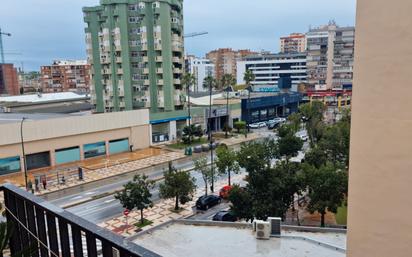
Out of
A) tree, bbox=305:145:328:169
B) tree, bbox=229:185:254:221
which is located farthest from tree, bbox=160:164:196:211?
tree, bbox=305:145:328:169

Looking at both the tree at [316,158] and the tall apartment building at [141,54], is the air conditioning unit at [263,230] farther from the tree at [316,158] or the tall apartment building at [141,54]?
the tall apartment building at [141,54]

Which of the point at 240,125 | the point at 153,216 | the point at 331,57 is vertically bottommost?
the point at 153,216

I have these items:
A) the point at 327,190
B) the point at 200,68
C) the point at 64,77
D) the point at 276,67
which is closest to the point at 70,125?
the point at 327,190

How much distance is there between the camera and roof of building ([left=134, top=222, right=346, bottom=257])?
1031cm

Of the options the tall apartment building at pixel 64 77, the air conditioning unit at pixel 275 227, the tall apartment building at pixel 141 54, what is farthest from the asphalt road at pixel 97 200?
the tall apartment building at pixel 64 77

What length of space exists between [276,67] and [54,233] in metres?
91.3

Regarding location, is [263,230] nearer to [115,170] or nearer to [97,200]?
[97,200]

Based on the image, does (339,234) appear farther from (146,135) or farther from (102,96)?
(102,96)

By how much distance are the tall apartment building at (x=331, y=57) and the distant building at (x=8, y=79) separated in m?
73.8

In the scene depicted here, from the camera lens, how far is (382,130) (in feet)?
10.2

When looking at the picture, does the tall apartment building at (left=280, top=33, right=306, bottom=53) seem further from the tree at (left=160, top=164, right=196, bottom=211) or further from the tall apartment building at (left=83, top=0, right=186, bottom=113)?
the tree at (left=160, top=164, right=196, bottom=211)

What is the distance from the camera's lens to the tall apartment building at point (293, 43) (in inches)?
4387

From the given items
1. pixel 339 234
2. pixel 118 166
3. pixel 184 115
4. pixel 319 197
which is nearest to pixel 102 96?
pixel 184 115

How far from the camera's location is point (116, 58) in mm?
41562
